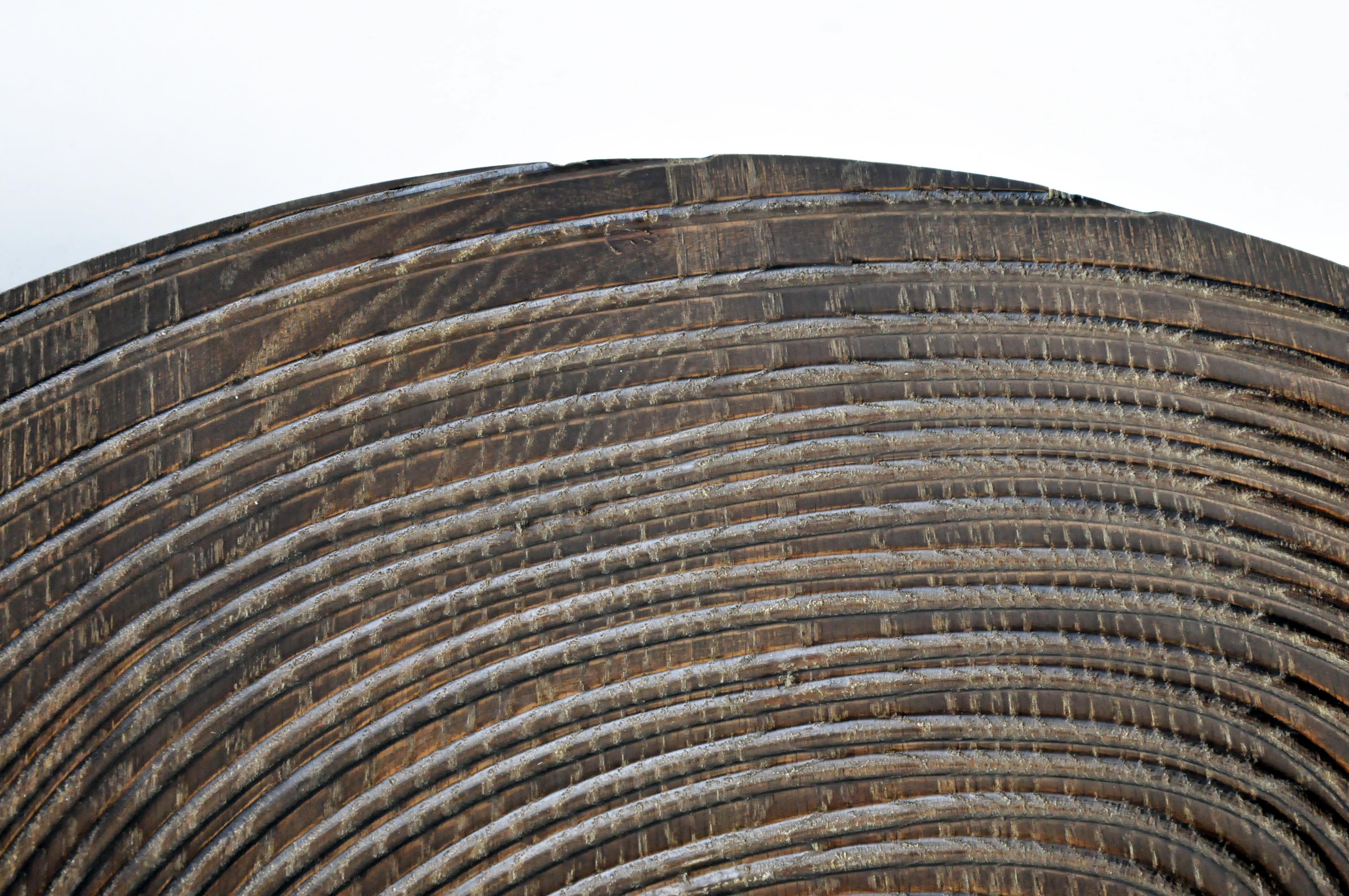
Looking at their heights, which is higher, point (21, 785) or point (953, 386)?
point (953, 386)

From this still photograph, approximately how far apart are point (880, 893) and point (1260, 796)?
1383mm

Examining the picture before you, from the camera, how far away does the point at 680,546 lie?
346 centimetres

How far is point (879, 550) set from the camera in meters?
3.59

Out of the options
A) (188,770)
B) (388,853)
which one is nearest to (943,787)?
(388,853)

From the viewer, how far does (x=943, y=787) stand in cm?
374

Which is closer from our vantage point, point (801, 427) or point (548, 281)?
point (548, 281)

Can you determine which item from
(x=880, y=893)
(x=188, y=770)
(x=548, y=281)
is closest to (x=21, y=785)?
(x=188, y=770)

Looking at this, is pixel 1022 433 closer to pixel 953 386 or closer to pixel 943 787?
pixel 953 386

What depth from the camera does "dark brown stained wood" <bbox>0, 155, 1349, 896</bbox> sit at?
3018mm

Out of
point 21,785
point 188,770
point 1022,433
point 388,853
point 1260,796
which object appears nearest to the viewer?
point 21,785

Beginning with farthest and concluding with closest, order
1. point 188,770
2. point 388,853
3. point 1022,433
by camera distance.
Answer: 1. point 1022,433
2. point 388,853
3. point 188,770

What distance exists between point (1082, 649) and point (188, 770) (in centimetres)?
280

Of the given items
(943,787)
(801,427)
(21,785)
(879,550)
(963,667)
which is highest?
(801,427)

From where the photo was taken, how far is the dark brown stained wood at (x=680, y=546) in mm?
3018
